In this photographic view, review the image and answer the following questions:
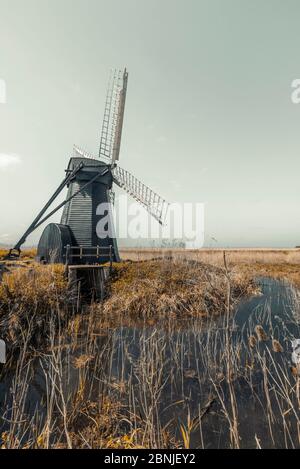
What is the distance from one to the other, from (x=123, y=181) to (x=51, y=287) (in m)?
13.5

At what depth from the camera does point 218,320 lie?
10.4 m

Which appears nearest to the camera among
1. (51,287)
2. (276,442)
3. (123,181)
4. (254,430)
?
(276,442)

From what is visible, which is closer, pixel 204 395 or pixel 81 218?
pixel 204 395

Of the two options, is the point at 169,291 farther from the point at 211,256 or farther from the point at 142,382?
the point at 211,256

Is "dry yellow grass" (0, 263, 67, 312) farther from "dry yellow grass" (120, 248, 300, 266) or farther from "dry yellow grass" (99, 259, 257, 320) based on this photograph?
Answer: "dry yellow grass" (120, 248, 300, 266)

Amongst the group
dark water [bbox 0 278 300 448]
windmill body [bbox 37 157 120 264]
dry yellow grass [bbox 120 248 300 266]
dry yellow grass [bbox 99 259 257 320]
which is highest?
windmill body [bbox 37 157 120 264]

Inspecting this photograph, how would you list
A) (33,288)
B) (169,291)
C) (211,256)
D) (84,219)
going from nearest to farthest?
(33,288) < (169,291) < (84,219) < (211,256)

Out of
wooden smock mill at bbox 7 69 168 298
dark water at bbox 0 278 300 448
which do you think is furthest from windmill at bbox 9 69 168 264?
dark water at bbox 0 278 300 448

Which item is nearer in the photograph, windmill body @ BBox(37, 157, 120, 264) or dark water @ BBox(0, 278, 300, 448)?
dark water @ BBox(0, 278, 300, 448)

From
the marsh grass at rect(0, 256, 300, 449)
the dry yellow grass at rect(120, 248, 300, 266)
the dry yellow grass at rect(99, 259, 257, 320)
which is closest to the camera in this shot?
the marsh grass at rect(0, 256, 300, 449)

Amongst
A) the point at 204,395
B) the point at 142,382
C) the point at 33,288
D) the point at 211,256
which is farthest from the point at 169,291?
the point at 211,256

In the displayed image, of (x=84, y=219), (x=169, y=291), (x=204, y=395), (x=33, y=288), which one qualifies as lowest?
(x=204, y=395)
